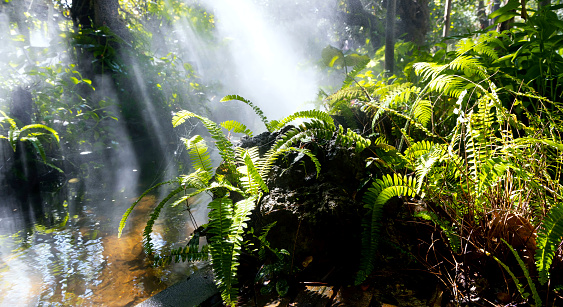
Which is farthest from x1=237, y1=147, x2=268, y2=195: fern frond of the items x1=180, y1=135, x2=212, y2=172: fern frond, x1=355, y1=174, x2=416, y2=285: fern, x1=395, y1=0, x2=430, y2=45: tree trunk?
x1=395, y1=0, x2=430, y2=45: tree trunk

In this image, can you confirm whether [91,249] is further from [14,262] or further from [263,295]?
[263,295]

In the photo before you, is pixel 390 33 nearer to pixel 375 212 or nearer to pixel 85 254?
pixel 375 212

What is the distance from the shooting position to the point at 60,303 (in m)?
1.52

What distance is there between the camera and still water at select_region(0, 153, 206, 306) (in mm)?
1602

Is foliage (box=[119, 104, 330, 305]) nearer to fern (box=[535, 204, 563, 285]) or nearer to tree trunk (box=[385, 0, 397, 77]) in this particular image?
fern (box=[535, 204, 563, 285])

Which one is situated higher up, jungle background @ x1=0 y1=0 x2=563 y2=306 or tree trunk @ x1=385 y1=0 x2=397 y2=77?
tree trunk @ x1=385 y1=0 x2=397 y2=77

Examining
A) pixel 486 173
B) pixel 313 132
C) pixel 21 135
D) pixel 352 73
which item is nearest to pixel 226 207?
pixel 313 132

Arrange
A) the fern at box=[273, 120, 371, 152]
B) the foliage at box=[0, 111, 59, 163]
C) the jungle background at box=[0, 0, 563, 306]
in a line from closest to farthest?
the jungle background at box=[0, 0, 563, 306] < the fern at box=[273, 120, 371, 152] < the foliage at box=[0, 111, 59, 163]

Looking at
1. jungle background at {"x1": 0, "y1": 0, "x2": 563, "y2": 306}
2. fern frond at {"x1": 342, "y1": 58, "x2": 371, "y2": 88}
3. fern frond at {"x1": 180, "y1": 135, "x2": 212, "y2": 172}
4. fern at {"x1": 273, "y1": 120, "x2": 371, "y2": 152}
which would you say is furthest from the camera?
fern frond at {"x1": 342, "y1": 58, "x2": 371, "y2": 88}

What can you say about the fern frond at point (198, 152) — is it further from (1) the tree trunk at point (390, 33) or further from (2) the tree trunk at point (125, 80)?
A: (2) the tree trunk at point (125, 80)

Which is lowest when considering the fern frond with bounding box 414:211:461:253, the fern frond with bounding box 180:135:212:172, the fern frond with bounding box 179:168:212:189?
the fern frond with bounding box 414:211:461:253

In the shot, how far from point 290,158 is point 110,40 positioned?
544cm

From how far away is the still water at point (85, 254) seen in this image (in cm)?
160

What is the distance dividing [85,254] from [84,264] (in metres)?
0.17
